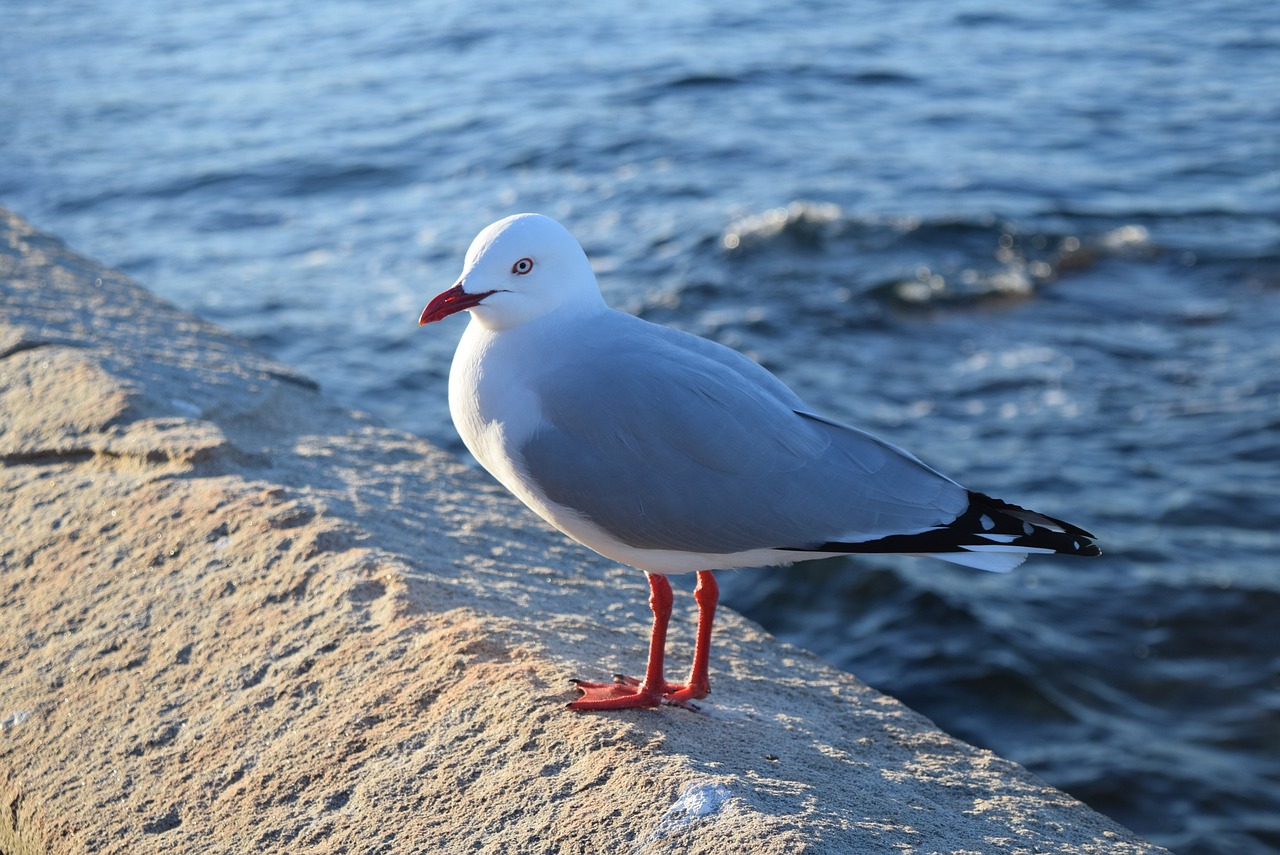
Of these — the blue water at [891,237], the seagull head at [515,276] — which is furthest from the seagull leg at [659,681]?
the blue water at [891,237]

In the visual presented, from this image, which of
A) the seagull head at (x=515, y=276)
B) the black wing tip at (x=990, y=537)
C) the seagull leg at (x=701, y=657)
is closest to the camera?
the black wing tip at (x=990, y=537)

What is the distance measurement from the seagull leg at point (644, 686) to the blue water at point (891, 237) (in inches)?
106

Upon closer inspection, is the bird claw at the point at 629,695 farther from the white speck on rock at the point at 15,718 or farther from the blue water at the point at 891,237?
the blue water at the point at 891,237

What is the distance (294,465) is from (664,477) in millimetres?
1775

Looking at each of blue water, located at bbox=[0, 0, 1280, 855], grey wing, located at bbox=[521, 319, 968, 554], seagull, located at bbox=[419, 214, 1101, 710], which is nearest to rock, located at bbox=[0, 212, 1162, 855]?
seagull, located at bbox=[419, 214, 1101, 710]

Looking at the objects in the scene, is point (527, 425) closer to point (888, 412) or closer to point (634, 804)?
point (634, 804)

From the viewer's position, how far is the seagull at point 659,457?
3125 millimetres

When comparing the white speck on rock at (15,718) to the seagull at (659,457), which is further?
the white speck on rock at (15,718)

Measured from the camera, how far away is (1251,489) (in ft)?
22.6

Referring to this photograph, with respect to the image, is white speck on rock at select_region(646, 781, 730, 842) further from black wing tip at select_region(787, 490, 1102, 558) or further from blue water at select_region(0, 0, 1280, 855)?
blue water at select_region(0, 0, 1280, 855)

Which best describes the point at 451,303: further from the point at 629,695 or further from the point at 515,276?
the point at 629,695

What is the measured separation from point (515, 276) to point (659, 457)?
582 mm

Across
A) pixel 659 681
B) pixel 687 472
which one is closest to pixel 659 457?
pixel 687 472

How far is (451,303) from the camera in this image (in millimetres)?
3230
